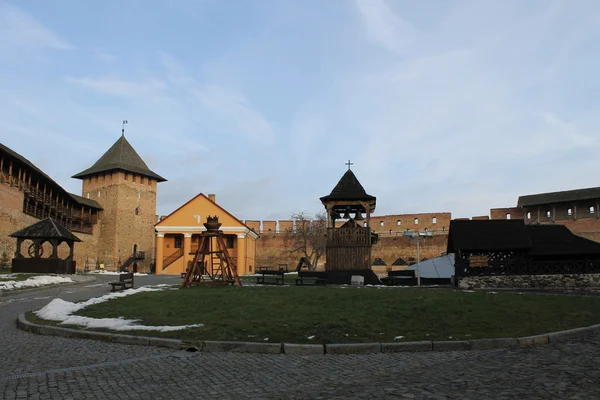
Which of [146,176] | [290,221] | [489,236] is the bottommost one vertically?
[489,236]

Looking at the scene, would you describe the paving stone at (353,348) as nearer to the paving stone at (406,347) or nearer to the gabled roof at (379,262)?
the paving stone at (406,347)

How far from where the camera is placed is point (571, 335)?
8844 mm

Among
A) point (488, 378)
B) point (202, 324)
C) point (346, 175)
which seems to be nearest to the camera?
point (488, 378)

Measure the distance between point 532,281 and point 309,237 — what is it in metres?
38.1

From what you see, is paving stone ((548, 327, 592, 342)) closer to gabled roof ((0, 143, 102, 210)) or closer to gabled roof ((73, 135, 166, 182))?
gabled roof ((0, 143, 102, 210))

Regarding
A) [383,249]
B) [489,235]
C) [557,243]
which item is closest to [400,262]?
[383,249]

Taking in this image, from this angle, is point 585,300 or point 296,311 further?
point 585,300

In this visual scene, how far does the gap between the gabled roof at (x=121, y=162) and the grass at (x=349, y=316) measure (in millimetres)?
43719

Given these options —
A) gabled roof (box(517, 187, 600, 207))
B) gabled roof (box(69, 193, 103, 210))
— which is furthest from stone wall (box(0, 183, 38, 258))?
gabled roof (box(517, 187, 600, 207))

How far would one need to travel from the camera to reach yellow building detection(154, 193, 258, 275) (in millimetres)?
42750

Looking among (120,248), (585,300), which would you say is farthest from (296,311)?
(120,248)

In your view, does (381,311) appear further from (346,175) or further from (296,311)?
(346,175)

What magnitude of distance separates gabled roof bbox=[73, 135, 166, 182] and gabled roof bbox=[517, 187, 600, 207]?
4283cm

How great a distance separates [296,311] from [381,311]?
1.96 metres
